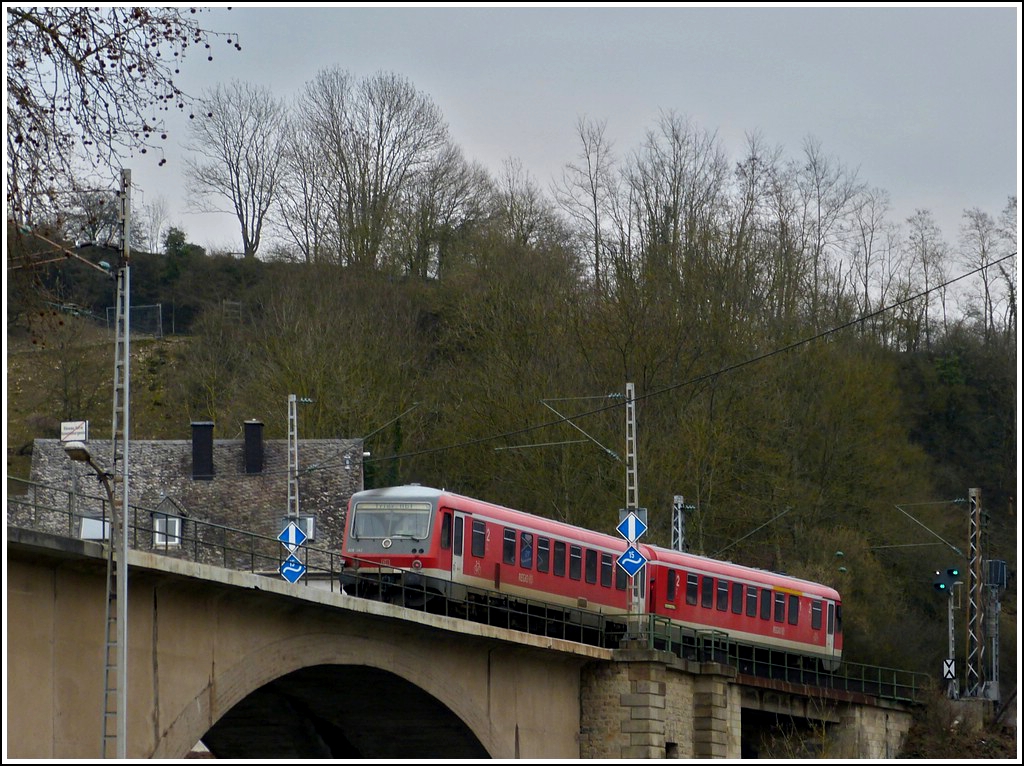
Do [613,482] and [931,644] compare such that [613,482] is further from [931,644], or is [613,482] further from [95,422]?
[95,422]

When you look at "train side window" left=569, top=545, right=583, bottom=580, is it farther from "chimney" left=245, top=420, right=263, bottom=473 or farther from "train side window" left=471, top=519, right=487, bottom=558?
"chimney" left=245, top=420, right=263, bottom=473

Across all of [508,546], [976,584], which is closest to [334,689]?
[508,546]

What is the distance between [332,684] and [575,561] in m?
7.21

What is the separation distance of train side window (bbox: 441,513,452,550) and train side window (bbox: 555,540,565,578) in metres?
3.80

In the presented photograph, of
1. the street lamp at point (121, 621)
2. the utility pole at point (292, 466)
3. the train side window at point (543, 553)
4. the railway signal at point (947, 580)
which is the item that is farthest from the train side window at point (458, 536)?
the railway signal at point (947, 580)

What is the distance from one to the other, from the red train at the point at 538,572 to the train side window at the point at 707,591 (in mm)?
33

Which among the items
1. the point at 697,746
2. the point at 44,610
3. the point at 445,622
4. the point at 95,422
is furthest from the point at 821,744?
the point at 95,422

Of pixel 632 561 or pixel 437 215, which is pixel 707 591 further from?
pixel 437 215

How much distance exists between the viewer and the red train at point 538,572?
3350cm

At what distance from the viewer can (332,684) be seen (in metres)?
32.2

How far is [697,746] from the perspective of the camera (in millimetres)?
37688

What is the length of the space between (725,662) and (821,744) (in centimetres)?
469

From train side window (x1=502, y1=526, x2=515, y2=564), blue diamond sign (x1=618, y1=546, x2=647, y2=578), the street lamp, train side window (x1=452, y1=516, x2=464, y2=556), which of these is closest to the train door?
train side window (x1=452, y1=516, x2=464, y2=556)

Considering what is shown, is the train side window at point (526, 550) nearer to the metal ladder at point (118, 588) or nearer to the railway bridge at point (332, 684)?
the railway bridge at point (332, 684)
